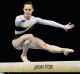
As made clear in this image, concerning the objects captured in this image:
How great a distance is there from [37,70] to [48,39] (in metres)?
0.56

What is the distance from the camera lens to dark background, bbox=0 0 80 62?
16.4 ft

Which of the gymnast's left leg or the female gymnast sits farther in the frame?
the female gymnast

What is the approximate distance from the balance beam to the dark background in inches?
7.3

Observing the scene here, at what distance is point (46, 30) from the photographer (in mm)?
5113

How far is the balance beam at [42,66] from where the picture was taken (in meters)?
4.72

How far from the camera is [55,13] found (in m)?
5.06

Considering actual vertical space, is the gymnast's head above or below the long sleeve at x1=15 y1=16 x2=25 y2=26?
above

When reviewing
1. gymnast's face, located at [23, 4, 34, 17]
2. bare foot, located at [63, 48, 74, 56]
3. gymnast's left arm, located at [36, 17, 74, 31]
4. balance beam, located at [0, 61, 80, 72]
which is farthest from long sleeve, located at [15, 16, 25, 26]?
bare foot, located at [63, 48, 74, 56]

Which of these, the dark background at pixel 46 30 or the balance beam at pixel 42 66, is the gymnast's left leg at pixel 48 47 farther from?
the balance beam at pixel 42 66

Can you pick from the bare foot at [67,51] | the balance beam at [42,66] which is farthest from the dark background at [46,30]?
the balance beam at [42,66]

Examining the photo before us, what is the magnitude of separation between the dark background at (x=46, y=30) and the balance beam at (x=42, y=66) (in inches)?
7.3

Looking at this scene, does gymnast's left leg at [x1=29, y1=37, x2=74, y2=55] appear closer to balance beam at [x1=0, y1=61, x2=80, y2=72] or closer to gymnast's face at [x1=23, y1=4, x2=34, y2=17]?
balance beam at [x1=0, y1=61, x2=80, y2=72]

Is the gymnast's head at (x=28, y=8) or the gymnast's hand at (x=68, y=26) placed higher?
the gymnast's head at (x=28, y=8)

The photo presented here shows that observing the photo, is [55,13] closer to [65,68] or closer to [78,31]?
[78,31]
